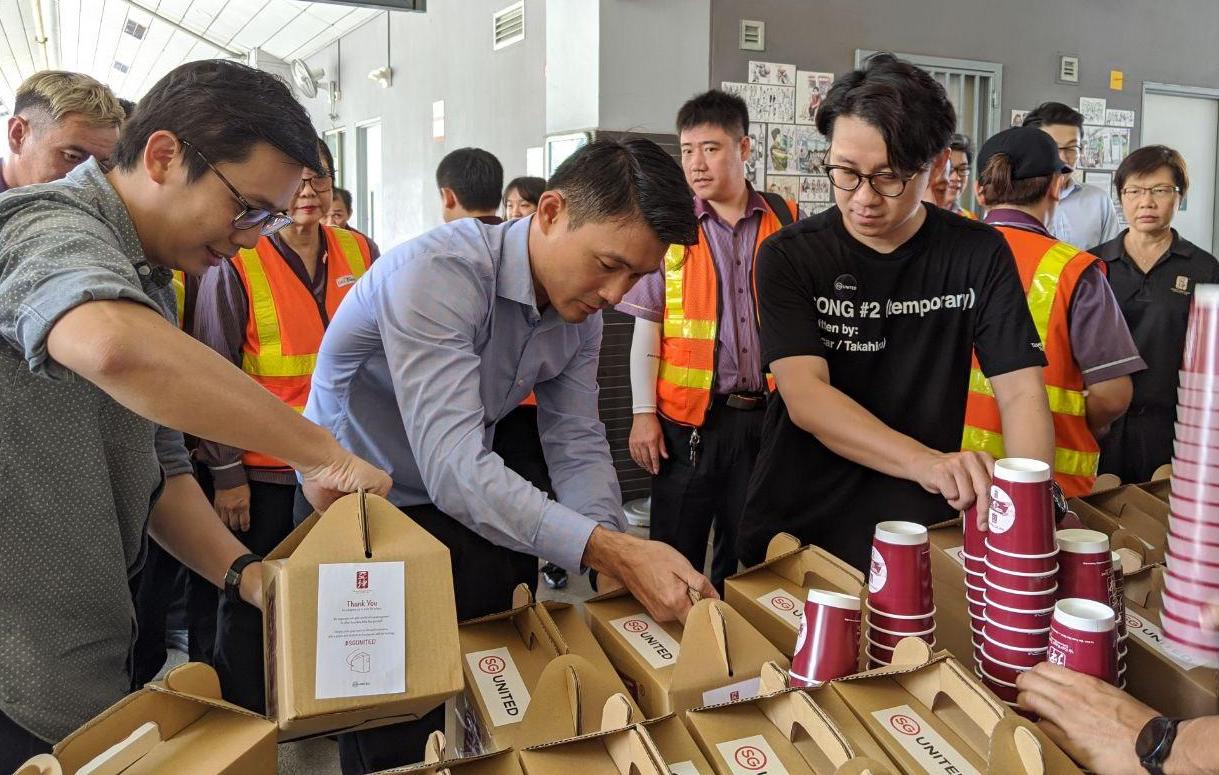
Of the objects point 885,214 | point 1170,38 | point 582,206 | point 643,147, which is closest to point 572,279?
point 582,206

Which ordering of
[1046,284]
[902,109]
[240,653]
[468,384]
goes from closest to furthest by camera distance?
[468,384]
[902,109]
[240,653]
[1046,284]

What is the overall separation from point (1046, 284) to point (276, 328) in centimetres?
189

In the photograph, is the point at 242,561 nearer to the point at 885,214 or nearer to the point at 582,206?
the point at 582,206

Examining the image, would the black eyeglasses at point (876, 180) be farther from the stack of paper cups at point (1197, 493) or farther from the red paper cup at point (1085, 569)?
the stack of paper cups at point (1197, 493)

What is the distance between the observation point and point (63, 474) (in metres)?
1.05

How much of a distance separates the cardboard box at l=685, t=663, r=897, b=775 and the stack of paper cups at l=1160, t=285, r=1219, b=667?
0.30 metres

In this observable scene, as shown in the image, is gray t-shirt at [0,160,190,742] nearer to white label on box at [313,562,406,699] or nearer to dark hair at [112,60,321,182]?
dark hair at [112,60,321,182]

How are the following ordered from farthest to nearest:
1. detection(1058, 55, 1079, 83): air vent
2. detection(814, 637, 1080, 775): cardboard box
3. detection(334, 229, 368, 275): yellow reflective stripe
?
detection(1058, 55, 1079, 83): air vent
detection(334, 229, 368, 275): yellow reflective stripe
detection(814, 637, 1080, 775): cardboard box

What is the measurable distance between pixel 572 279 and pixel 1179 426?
3.09 feet

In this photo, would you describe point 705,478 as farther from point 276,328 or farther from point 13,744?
point 13,744

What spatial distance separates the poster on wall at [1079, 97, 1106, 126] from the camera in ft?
18.2

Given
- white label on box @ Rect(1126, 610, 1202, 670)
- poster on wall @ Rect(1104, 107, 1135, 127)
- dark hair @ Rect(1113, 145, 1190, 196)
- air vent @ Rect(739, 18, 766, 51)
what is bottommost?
white label on box @ Rect(1126, 610, 1202, 670)

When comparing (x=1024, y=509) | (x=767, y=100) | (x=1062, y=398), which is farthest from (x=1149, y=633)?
(x=767, y=100)

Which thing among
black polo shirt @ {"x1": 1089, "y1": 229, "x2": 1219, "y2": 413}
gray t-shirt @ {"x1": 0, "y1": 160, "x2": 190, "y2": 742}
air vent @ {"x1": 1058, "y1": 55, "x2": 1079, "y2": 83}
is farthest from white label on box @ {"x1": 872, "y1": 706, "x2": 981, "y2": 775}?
air vent @ {"x1": 1058, "y1": 55, "x2": 1079, "y2": 83}
